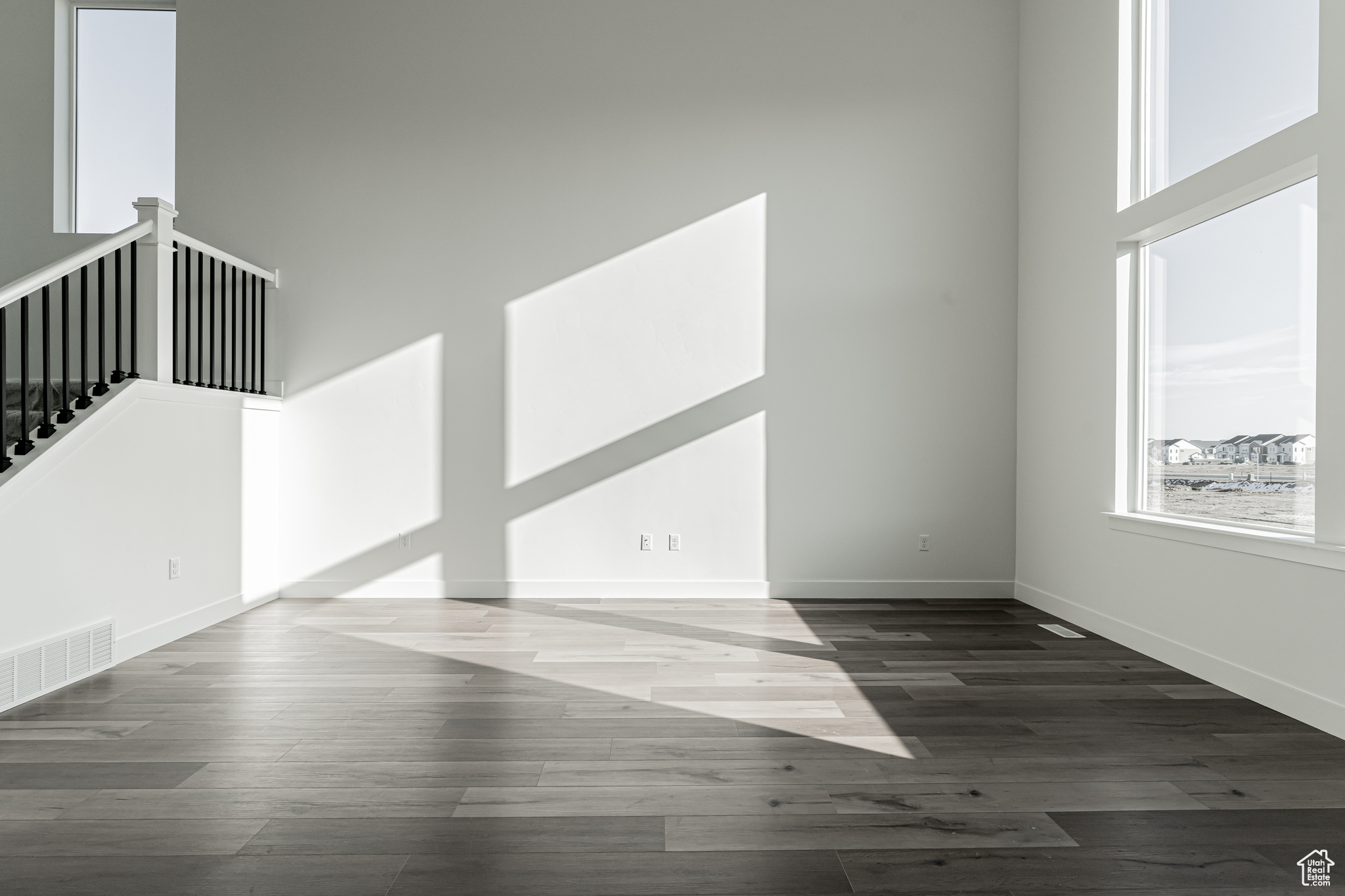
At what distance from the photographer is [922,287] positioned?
15.7 ft

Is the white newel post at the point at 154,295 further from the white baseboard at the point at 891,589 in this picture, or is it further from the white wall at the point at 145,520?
the white baseboard at the point at 891,589

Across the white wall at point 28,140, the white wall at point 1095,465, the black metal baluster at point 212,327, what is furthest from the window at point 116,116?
the white wall at point 1095,465

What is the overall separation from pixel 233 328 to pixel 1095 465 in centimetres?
456

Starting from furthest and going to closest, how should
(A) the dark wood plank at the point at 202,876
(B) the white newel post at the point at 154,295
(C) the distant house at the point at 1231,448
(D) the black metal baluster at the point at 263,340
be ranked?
(D) the black metal baluster at the point at 263,340, (B) the white newel post at the point at 154,295, (C) the distant house at the point at 1231,448, (A) the dark wood plank at the point at 202,876

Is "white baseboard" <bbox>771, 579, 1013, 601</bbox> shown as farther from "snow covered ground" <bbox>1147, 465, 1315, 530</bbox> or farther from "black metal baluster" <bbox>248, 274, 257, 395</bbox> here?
"black metal baluster" <bbox>248, 274, 257, 395</bbox>

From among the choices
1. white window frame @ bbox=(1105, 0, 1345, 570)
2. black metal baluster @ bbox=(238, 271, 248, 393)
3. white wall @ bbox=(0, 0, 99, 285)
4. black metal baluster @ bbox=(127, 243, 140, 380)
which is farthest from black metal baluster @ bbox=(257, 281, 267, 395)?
white window frame @ bbox=(1105, 0, 1345, 570)

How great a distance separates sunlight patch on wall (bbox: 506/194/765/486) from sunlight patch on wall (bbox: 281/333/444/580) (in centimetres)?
60

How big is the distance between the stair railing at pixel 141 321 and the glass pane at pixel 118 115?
0.61 metres

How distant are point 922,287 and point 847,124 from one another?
1.10m

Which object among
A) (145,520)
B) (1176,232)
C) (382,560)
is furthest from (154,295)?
(1176,232)

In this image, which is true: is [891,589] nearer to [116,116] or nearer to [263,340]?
[263,340]

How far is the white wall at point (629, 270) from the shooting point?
15.6 feet

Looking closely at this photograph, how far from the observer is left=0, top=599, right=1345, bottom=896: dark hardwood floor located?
1677mm

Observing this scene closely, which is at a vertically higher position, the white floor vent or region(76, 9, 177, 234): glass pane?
region(76, 9, 177, 234): glass pane
